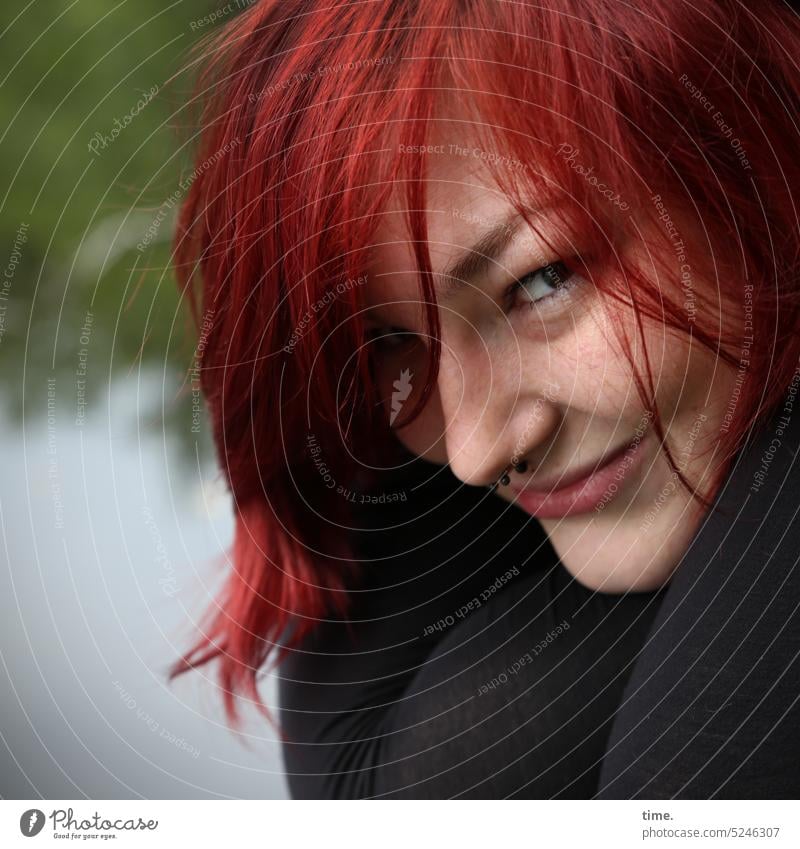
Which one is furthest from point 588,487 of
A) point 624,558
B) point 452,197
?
point 452,197

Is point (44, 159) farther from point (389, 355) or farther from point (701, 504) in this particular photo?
point (701, 504)

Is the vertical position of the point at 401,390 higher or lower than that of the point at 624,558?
higher

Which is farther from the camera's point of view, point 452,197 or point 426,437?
point 426,437

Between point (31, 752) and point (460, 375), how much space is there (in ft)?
0.98

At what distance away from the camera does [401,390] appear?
437mm

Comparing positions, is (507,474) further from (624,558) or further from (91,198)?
(91,198)

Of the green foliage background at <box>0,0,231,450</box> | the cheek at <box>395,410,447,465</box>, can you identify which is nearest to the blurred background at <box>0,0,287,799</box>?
the green foliage background at <box>0,0,231,450</box>

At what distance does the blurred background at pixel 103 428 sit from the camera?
0.47 meters
